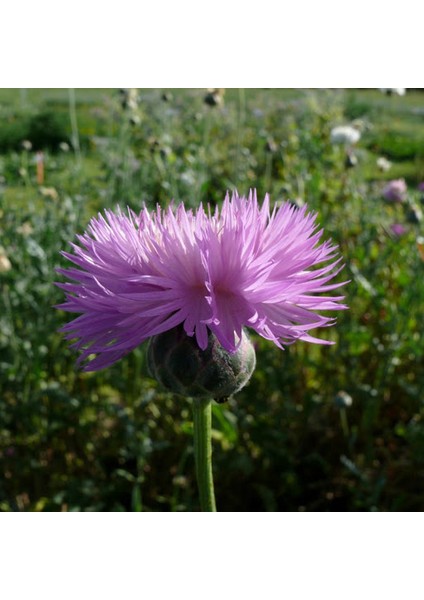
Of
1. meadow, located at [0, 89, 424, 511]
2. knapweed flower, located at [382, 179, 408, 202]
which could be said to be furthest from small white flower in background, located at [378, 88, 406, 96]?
knapweed flower, located at [382, 179, 408, 202]

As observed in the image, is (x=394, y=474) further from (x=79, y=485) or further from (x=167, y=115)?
(x=167, y=115)

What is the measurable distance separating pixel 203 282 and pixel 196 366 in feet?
0.25

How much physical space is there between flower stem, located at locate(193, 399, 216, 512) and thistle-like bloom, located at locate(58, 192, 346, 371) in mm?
87

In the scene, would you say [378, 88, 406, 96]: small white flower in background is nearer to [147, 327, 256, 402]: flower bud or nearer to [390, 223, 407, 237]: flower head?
[390, 223, 407, 237]: flower head

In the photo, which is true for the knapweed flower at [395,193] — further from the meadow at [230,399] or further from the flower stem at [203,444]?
the flower stem at [203,444]

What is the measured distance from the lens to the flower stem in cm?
68

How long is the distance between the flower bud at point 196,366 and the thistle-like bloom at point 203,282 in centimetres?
2

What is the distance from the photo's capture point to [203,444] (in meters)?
0.69

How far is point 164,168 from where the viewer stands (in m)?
2.05

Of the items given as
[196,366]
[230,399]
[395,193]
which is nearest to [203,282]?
[196,366]

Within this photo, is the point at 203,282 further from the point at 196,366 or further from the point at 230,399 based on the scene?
the point at 230,399

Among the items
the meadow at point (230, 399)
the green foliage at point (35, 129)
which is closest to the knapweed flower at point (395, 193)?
the meadow at point (230, 399)

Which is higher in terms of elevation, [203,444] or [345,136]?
[345,136]
